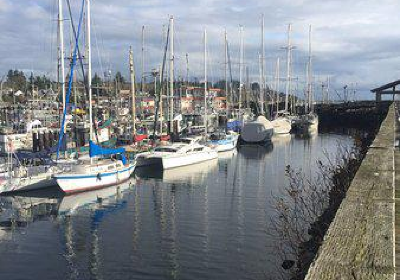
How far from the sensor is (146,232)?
19.1 metres

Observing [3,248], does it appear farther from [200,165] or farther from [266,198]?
[200,165]

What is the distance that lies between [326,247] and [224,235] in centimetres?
1508

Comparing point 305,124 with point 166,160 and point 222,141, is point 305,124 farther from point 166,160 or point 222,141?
point 166,160

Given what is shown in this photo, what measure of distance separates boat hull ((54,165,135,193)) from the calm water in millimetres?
638

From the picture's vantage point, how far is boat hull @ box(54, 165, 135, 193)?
26.8m

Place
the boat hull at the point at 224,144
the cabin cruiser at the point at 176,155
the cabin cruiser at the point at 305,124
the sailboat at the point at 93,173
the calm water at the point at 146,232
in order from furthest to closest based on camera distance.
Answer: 1. the cabin cruiser at the point at 305,124
2. the boat hull at the point at 224,144
3. the cabin cruiser at the point at 176,155
4. the sailboat at the point at 93,173
5. the calm water at the point at 146,232

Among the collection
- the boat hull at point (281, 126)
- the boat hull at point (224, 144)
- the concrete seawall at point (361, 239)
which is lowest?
the boat hull at point (224, 144)

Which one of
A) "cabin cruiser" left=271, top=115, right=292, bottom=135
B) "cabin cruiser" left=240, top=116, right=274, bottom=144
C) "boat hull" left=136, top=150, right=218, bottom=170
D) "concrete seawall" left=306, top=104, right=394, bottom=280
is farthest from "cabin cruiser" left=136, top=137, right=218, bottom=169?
"concrete seawall" left=306, top=104, right=394, bottom=280

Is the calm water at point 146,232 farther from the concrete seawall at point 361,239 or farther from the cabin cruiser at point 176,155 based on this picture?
the concrete seawall at point 361,239

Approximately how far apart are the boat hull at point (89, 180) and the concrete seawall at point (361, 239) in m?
23.1

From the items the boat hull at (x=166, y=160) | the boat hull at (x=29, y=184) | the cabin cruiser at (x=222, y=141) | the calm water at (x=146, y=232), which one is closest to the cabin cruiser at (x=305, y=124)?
the cabin cruiser at (x=222, y=141)

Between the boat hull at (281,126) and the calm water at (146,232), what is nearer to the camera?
the calm water at (146,232)

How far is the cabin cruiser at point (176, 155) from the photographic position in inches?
1439

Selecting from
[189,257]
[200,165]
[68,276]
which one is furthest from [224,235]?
[200,165]
